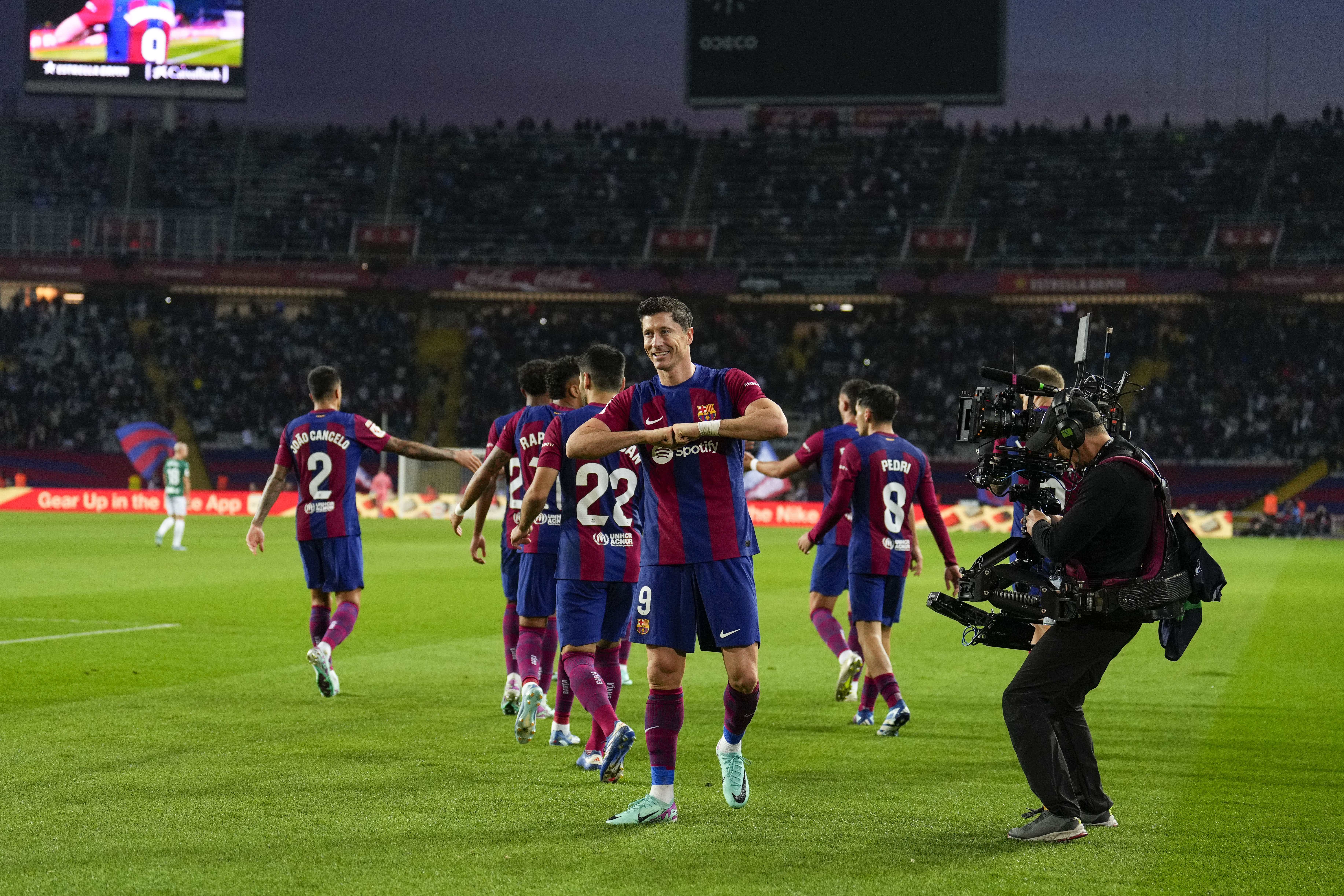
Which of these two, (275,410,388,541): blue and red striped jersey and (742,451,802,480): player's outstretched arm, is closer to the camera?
(742,451,802,480): player's outstretched arm

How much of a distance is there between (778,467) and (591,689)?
3464 millimetres

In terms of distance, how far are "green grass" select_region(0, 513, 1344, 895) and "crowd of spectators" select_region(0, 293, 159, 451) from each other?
35.9 meters

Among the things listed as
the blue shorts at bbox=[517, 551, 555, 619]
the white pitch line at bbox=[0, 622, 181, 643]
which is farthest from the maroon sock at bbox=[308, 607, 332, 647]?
the white pitch line at bbox=[0, 622, 181, 643]

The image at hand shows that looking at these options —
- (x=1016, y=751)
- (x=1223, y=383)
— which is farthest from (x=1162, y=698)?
(x=1223, y=383)

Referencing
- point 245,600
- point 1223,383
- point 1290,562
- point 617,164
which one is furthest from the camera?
point 617,164

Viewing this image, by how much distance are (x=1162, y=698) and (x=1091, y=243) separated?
Result: 41.5 metres

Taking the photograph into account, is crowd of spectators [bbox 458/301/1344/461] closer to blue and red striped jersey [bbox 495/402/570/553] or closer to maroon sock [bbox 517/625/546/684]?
blue and red striped jersey [bbox 495/402/570/553]

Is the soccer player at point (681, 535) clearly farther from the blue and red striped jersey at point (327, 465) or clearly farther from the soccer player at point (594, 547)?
the blue and red striped jersey at point (327, 465)

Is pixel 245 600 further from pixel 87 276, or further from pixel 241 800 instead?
pixel 87 276

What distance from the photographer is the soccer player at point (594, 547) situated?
7500mm

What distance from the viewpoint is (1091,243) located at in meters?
50.2

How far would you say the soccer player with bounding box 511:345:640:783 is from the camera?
7500mm

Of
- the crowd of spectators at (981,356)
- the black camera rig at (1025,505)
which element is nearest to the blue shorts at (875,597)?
the black camera rig at (1025,505)

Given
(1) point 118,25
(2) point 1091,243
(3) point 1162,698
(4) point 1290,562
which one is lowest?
(4) point 1290,562
